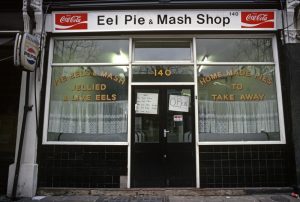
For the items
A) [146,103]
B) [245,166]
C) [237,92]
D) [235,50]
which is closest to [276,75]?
[237,92]

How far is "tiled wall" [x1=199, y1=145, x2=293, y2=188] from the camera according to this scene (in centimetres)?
688

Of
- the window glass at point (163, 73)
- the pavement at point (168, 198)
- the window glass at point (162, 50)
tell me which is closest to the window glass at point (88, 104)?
the window glass at point (163, 73)

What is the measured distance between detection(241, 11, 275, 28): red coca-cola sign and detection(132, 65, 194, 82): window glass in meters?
1.82

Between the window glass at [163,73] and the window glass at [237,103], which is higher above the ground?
the window glass at [163,73]

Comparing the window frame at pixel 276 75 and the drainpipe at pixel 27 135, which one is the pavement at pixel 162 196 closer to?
the drainpipe at pixel 27 135

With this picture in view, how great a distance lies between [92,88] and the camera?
7.40 meters

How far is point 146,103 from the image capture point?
720 cm

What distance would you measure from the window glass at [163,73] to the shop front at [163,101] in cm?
3

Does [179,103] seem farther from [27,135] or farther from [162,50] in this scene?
[27,135]

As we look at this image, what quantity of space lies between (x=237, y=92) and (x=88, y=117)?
4.00 meters

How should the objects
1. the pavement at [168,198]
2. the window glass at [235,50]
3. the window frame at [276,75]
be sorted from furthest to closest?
1. the window glass at [235,50]
2. the window frame at [276,75]
3. the pavement at [168,198]

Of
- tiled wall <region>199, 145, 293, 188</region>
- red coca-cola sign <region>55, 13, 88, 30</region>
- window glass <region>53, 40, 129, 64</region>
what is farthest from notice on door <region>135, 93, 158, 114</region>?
red coca-cola sign <region>55, 13, 88, 30</region>

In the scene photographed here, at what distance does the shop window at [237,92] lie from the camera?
23.5ft

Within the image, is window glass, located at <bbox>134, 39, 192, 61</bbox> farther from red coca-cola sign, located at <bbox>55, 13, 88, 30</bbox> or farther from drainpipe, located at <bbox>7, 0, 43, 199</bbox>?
drainpipe, located at <bbox>7, 0, 43, 199</bbox>
